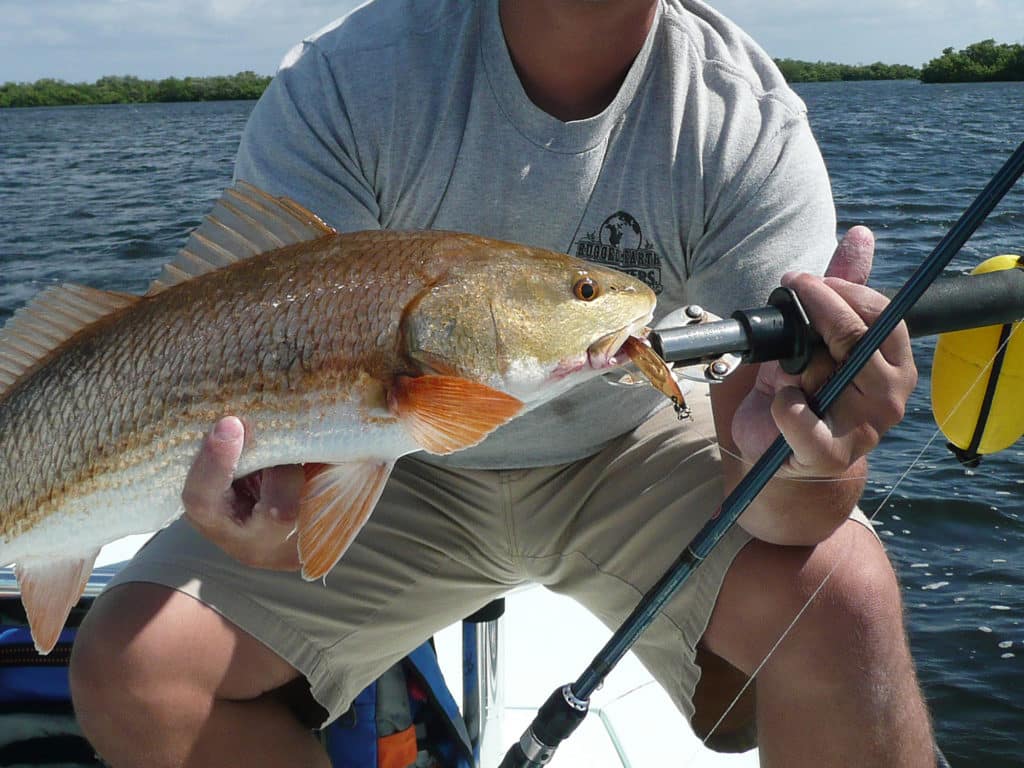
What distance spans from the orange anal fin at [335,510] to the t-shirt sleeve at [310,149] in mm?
757

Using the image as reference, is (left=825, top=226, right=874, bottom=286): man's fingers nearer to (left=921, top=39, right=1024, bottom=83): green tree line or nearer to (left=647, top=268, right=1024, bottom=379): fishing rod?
(left=647, top=268, right=1024, bottom=379): fishing rod

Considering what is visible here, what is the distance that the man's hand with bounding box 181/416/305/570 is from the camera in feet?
6.61

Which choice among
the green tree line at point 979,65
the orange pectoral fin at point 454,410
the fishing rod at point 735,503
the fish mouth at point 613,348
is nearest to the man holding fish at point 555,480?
the fishing rod at point 735,503

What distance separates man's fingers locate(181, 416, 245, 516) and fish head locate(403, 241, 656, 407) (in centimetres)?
38

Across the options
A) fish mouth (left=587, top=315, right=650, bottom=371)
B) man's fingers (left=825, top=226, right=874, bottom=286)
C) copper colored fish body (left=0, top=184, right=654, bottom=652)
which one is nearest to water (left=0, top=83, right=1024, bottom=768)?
man's fingers (left=825, top=226, right=874, bottom=286)

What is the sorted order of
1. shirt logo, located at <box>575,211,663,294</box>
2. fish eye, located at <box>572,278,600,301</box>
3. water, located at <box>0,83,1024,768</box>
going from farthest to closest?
water, located at <box>0,83,1024,768</box> < shirt logo, located at <box>575,211,663,294</box> < fish eye, located at <box>572,278,600,301</box>

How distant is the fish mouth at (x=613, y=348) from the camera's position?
194cm

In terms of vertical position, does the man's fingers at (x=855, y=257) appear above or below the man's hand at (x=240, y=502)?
above

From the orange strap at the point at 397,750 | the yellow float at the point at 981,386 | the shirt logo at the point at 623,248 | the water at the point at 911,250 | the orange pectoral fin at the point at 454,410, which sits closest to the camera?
the orange pectoral fin at the point at 454,410

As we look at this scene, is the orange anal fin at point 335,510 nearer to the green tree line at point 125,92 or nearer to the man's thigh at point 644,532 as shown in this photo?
the man's thigh at point 644,532

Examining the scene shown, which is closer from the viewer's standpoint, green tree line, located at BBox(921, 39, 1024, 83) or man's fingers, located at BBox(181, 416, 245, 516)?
man's fingers, located at BBox(181, 416, 245, 516)

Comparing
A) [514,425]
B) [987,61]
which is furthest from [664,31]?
[987,61]

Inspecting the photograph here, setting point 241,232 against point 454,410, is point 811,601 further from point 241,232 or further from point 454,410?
point 241,232

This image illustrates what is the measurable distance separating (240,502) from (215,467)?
210 millimetres
